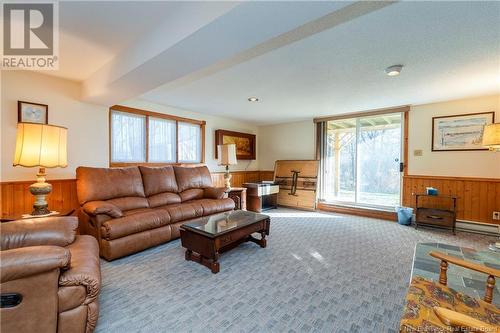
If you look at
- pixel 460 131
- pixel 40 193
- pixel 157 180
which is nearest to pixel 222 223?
pixel 157 180

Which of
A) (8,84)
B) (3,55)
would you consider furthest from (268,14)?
(8,84)

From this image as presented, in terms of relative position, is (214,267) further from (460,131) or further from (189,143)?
Result: (460,131)

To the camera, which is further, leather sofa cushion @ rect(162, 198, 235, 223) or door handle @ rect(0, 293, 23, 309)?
leather sofa cushion @ rect(162, 198, 235, 223)

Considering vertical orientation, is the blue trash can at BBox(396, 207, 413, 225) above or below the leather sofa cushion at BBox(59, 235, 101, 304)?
below

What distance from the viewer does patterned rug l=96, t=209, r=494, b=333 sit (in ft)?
5.22

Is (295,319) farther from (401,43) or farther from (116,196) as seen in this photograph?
(116,196)

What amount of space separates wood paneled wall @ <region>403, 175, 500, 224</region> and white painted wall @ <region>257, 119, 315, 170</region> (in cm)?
236

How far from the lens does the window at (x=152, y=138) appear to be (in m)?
3.70

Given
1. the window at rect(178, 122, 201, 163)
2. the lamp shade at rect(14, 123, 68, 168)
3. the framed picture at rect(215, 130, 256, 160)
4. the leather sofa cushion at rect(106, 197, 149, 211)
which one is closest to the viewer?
the lamp shade at rect(14, 123, 68, 168)

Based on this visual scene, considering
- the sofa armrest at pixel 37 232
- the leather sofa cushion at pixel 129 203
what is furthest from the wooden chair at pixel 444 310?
the leather sofa cushion at pixel 129 203

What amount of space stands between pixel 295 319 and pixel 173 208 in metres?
2.19

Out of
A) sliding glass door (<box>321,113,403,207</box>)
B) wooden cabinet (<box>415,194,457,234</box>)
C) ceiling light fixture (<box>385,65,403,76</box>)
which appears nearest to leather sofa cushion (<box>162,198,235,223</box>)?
sliding glass door (<box>321,113,403,207</box>)

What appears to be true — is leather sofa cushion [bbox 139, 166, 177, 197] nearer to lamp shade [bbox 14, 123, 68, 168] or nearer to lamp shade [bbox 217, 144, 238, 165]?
lamp shade [bbox 217, 144, 238, 165]

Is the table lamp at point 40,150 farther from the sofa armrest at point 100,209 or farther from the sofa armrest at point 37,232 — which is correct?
the sofa armrest at point 37,232
